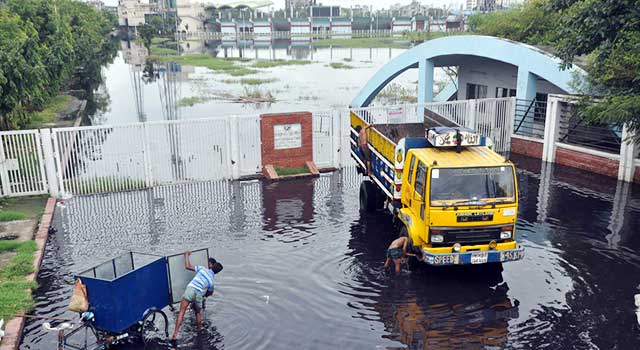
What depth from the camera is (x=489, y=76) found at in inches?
1016

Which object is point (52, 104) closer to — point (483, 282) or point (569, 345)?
point (483, 282)

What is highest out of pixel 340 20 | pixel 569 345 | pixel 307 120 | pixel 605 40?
pixel 340 20

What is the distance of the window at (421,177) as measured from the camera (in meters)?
10.2

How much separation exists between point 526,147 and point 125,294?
1714 centimetres

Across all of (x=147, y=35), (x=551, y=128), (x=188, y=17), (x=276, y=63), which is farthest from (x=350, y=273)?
(x=188, y=17)

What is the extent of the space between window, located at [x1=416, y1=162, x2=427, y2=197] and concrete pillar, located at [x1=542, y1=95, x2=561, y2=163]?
432 inches

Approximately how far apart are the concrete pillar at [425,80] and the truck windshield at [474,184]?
54.2ft

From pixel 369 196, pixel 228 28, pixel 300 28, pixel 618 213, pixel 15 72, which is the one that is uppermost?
pixel 228 28

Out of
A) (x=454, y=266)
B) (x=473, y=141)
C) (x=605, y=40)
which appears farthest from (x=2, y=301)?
(x=605, y=40)

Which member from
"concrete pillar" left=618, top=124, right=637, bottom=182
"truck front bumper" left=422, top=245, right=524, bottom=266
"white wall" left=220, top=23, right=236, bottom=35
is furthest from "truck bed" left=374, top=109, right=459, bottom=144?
"white wall" left=220, top=23, right=236, bottom=35

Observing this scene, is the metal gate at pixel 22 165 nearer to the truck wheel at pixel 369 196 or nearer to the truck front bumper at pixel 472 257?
the truck wheel at pixel 369 196

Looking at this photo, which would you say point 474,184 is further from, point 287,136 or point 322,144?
point 322,144

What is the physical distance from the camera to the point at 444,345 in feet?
27.0

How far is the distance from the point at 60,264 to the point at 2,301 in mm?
2061
